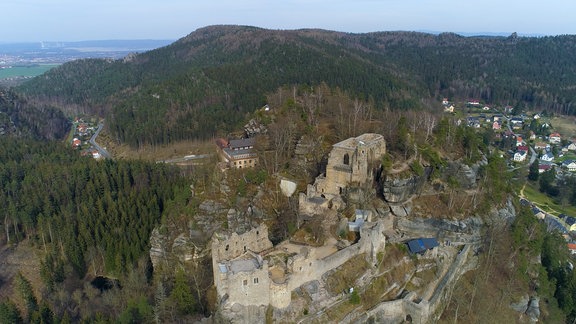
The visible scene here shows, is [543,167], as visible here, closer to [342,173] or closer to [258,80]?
[258,80]

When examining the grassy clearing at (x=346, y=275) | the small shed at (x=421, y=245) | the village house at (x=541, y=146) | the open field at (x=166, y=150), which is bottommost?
the village house at (x=541, y=146)

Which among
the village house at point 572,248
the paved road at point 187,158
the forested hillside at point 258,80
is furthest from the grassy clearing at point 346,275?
the paved road at point 187,158

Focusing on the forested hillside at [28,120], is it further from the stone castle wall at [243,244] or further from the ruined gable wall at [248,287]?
the ruined gable wall at [248,287]

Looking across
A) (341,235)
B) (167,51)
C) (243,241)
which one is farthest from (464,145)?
(167,51)

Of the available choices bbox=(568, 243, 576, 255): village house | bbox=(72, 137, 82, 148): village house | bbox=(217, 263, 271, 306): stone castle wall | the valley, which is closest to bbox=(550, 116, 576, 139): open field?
the valley

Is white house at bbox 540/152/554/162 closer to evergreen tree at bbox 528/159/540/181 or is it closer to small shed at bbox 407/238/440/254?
evergreen tree at bbox 528/159/540/181
